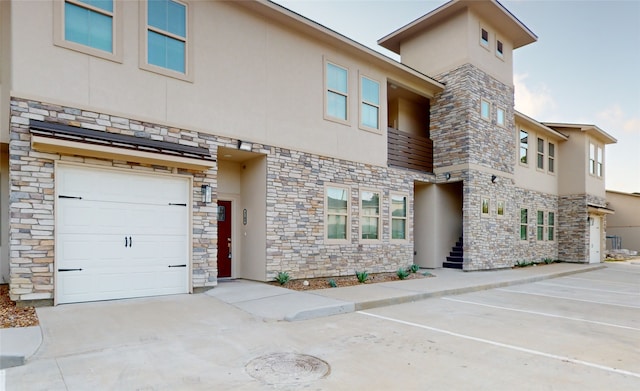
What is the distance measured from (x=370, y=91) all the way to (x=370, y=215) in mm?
3935

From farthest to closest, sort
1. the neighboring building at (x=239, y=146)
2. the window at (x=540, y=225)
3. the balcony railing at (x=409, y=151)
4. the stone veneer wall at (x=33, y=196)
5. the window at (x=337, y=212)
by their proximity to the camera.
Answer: the window at (x=540, y=225), the balcony railing at (x=409, y=151), the window at (x=337, y=212), the neighboring building at (x=239, y=146), the stone veneer wall at (x=33, y=196)

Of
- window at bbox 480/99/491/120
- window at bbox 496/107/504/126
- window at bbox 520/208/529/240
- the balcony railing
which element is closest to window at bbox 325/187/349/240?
the balcony railing

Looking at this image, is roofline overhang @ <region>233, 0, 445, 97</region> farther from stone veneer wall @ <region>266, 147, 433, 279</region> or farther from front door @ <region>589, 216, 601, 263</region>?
front door @ <region>589, 216, 601, 263</region>

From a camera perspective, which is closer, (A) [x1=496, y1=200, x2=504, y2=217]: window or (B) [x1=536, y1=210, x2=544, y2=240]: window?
(A) [x1=496, y1=200, x2=504, y2=217]: window

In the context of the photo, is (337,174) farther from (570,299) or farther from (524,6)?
(524,6)

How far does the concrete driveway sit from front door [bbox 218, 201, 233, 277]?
7.57ft

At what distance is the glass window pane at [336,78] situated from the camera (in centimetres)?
1082

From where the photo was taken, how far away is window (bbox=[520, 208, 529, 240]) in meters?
17.1

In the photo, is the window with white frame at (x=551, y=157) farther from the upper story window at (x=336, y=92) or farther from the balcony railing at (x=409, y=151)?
the upper story window at (x=336, y=92)

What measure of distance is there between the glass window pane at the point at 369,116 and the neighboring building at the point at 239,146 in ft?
0.24

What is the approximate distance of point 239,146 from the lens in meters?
8.85

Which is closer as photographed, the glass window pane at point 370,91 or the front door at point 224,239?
the front door at point 224,239

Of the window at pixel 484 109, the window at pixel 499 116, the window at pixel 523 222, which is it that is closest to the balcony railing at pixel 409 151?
the window at pixel 484 109

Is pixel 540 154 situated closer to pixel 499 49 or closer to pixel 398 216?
pixel 499 49
